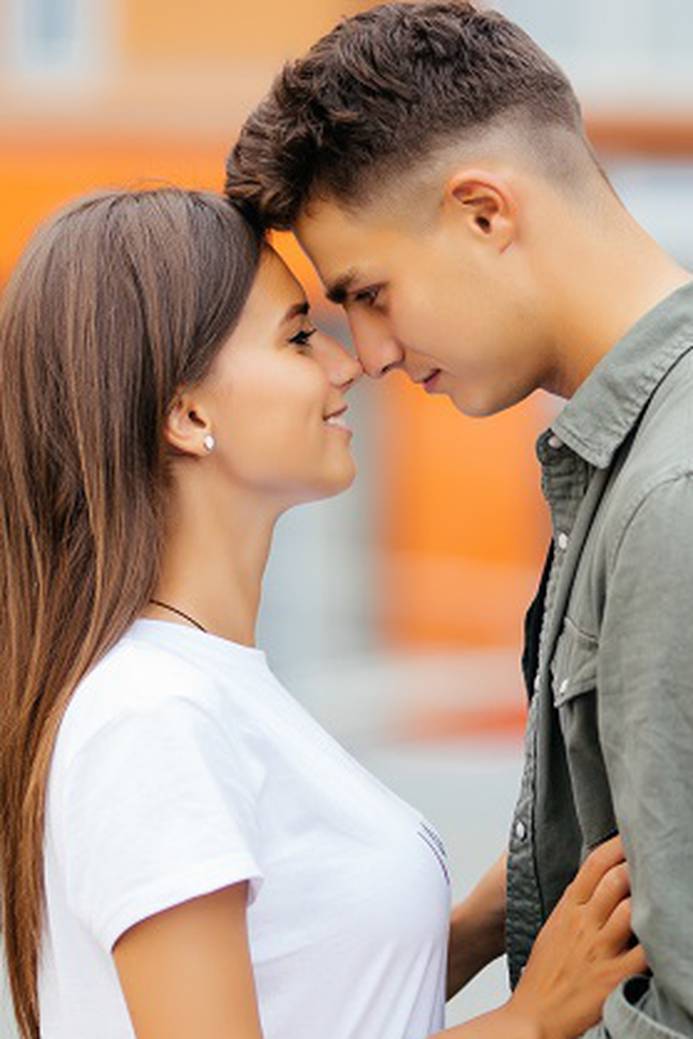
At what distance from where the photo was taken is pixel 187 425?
6.77 feet

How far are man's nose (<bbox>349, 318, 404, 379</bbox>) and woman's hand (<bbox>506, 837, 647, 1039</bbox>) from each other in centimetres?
57

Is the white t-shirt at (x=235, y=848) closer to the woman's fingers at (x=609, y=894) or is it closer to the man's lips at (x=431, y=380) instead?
the woman's fingers at (x=609, y=894)

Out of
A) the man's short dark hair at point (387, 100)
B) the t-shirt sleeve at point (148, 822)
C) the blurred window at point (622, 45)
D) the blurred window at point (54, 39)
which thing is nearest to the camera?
the t-shirt sleeve at point (148, 822)

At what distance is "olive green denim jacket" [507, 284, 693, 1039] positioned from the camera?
167 centimetres

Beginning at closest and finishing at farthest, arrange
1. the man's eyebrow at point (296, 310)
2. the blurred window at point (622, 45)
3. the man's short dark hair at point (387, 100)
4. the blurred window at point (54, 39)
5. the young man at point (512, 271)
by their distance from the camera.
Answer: the young man at point (512, 271) → the man's short dark hair at point (387, 100) → the man's eyebrow at point (296, 310) → the blurred window at point (54, 39) → the blurred window at point (622, 45)

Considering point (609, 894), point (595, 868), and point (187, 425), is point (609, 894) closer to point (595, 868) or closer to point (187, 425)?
point (595, 868)

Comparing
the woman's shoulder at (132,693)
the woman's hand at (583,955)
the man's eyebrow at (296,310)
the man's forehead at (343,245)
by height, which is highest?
the man's forehead at (343,245)

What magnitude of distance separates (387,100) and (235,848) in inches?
30.4

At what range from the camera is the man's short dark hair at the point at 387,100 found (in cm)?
202

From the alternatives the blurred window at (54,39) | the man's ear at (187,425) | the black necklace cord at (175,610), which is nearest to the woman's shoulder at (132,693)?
the black necklace cord at (175,610)

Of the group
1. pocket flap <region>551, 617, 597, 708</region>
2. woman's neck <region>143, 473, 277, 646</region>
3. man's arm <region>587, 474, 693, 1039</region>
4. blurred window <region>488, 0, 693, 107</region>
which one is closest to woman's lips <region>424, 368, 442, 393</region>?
woman's neck <region>143, 473, 277, 646</region>

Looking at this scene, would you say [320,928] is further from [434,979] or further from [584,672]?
[584,672]

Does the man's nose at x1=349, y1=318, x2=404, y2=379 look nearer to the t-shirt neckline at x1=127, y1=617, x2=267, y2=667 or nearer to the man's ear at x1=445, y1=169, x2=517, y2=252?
the man's ear at x1=445, y1=169, x2=517, y2=252

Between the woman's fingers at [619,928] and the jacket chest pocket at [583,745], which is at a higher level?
the jacket chest pocket at [583,745]
